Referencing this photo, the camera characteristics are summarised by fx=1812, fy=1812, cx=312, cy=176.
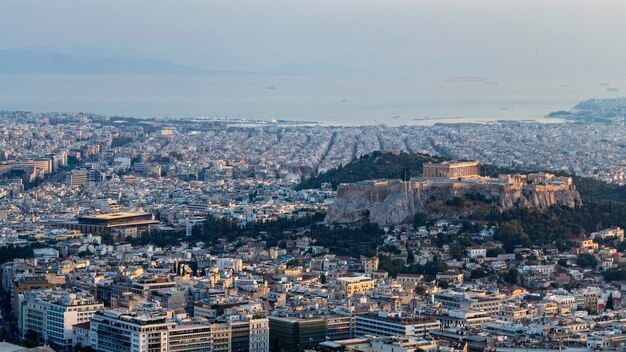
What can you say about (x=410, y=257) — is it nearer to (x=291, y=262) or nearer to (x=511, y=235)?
(x=291, y=262)

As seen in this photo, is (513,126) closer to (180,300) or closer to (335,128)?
(335,128)

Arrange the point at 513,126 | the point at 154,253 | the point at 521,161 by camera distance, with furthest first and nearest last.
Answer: the point at 513,126
the point at 521,161
the point at 154,253

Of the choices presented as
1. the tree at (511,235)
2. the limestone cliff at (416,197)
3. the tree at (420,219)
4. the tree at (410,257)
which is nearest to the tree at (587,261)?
the tree at (511,235)

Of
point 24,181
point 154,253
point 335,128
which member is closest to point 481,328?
point 154,253

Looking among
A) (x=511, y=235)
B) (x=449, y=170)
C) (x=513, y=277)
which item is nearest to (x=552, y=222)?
(x=511, y=235)

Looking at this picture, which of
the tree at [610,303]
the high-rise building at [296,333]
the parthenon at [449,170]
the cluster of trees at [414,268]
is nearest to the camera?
the high-rise building at [296,333]

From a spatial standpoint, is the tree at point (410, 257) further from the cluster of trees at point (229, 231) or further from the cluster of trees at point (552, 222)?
the cluster of trees at point (229, 231)

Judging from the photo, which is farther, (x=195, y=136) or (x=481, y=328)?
(x=195, y=136)
